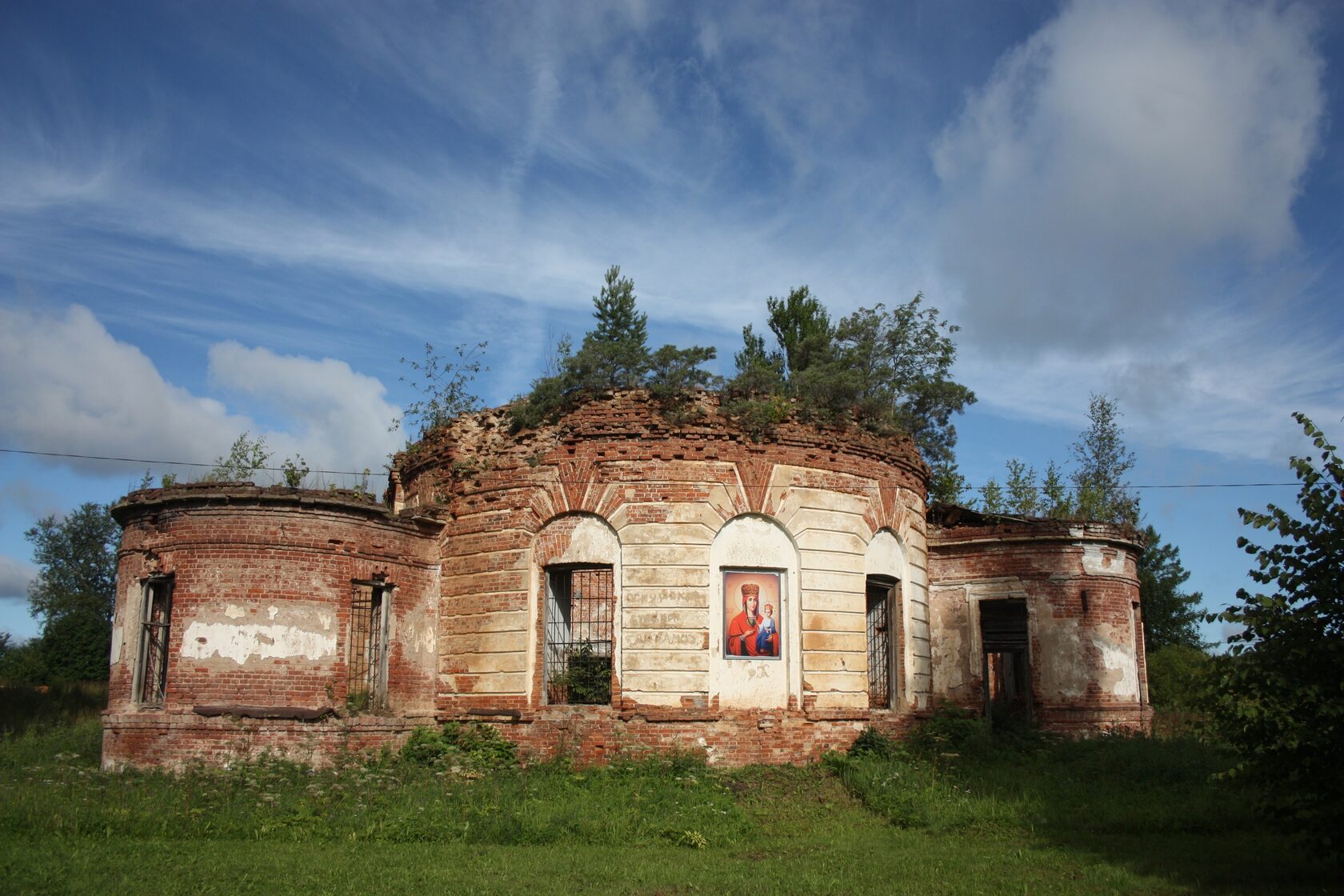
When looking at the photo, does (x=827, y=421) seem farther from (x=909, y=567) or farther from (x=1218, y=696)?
(x=1218, y=696)

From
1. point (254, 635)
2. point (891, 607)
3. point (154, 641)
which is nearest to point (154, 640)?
point (154, 641)

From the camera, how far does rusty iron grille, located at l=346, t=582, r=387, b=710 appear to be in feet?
49.9

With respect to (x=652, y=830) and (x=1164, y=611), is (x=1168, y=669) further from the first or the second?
(x=652, y=830)

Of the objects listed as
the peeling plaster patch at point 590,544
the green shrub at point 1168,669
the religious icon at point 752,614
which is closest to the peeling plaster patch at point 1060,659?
the religious icon at point 752,614

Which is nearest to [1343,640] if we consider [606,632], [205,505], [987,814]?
[987,814]

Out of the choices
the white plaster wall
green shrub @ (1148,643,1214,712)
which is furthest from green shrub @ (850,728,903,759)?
green shrub @ (1148,643,1214,712)

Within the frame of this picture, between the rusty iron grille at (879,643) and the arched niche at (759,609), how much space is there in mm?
2109

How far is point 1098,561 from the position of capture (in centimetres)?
1917

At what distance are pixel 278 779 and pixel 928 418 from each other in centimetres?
2320

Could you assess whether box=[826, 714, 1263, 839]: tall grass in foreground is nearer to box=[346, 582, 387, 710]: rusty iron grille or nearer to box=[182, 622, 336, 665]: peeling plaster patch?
box=[346, 582, 387, 710]: rusty iron grille

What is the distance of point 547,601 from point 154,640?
18.3ft

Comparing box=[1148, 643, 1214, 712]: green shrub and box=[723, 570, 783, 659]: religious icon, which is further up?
box=[723, 570, 783, 659]: religious icon

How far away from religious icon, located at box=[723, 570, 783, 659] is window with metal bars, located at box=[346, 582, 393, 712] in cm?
502

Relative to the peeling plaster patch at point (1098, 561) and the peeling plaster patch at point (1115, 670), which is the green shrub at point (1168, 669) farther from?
the peeling plaster patch at point (1098, 561)
